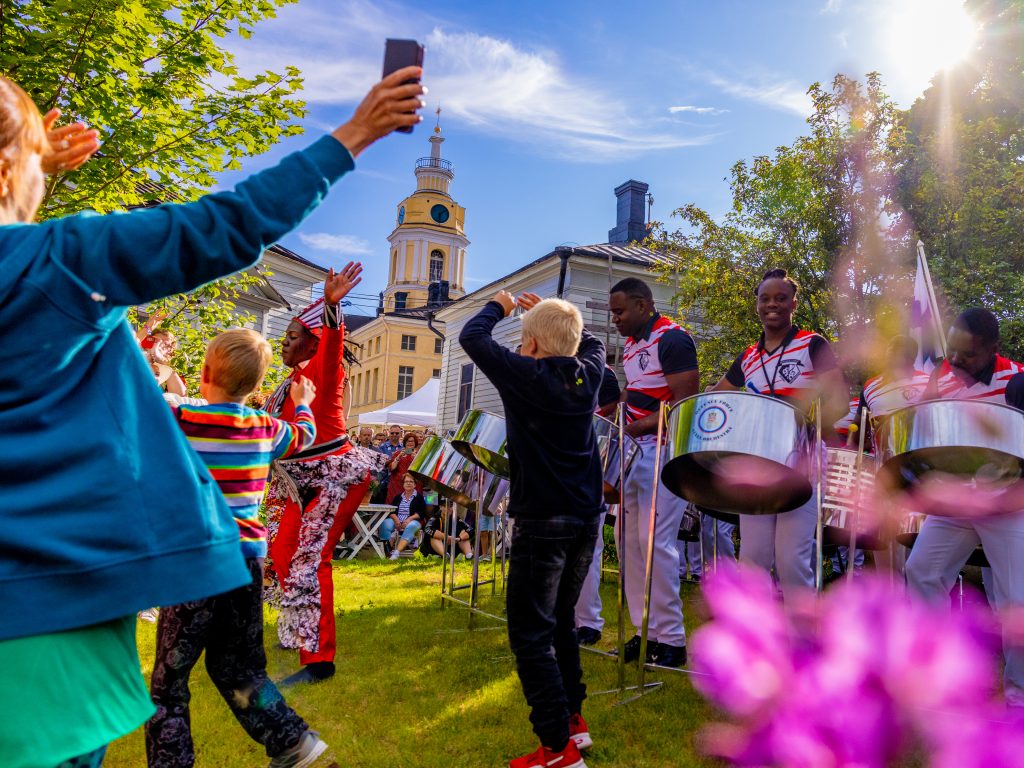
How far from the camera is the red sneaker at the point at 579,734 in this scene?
Answer: 7.57ft

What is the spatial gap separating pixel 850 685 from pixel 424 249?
151 feet

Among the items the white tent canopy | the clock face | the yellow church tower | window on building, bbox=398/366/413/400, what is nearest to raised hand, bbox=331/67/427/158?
the white tent canopy

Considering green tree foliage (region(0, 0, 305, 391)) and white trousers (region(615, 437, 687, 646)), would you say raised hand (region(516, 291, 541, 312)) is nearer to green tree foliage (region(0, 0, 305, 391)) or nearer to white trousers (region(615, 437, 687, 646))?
white trousers (region(615, 437, 687, 646))

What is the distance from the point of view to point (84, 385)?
2.95 ft

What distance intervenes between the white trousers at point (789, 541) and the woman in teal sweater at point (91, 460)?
231cm

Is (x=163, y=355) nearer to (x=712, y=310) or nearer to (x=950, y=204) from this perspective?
(x=712, y=310)

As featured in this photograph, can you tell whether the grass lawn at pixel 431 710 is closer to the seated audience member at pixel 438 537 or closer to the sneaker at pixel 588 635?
the sneaker at pixel 588 635

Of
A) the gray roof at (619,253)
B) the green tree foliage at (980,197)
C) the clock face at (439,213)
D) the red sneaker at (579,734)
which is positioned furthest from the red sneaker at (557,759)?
the clock face at (439,213)

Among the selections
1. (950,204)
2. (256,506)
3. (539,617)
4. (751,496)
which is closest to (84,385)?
(256,506)

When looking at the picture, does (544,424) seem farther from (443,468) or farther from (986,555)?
(443,468)

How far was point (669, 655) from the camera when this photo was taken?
10.8ft

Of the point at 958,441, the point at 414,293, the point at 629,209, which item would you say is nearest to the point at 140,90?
the point at 958,441

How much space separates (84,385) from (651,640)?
2.94m

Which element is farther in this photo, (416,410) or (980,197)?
(416,410)
